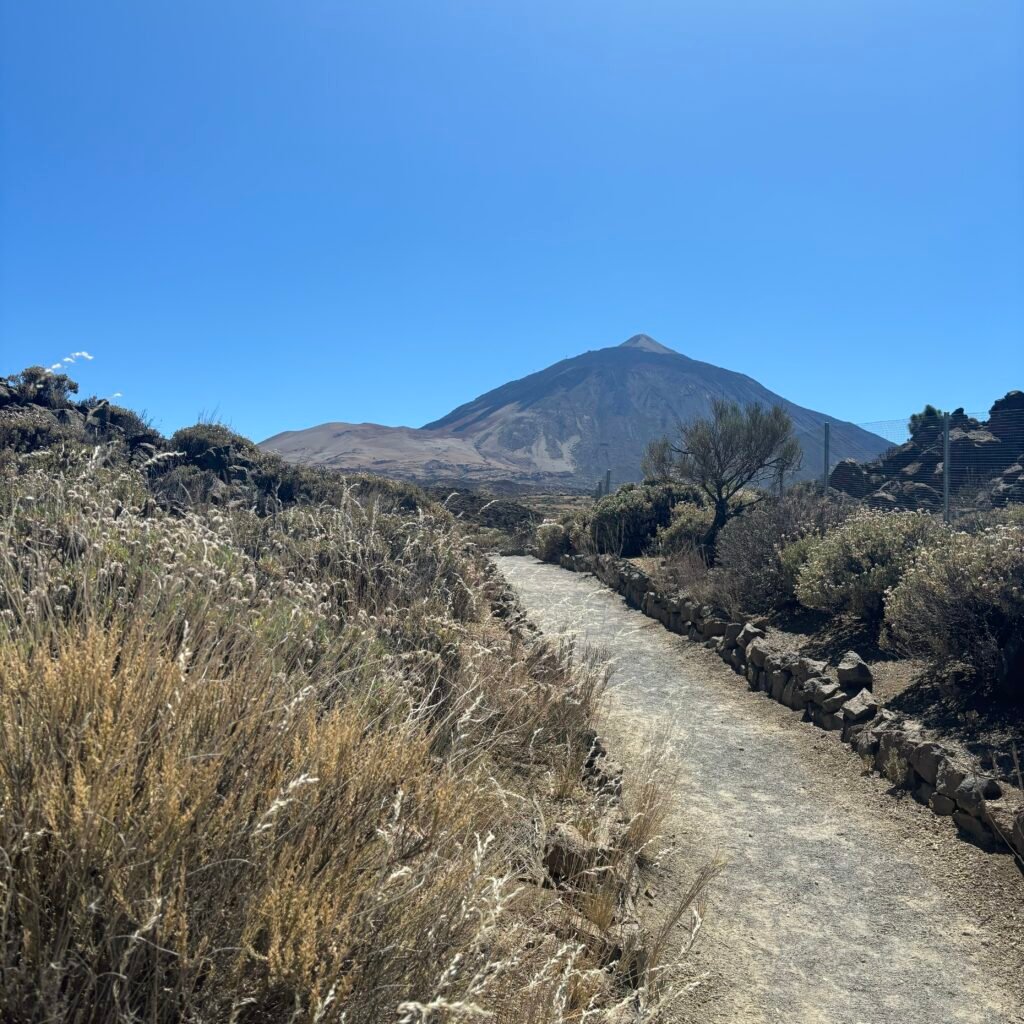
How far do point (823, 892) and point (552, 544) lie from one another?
17657mm

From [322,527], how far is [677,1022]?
411 cm

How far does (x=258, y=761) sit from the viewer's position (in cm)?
213

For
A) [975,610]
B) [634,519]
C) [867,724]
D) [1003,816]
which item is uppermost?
[634,519]

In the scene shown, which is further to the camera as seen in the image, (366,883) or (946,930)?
(946,930)

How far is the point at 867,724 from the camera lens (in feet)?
19.6

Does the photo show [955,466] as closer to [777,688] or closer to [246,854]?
[777,688]

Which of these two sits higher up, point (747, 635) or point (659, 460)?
point (659, 460)

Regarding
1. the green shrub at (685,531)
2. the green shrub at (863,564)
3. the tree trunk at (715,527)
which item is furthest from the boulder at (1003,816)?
the green shrub at (685,531)

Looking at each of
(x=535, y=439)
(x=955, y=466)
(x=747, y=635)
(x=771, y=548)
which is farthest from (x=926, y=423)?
(x=535, y=439)

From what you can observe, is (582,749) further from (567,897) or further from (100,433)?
(100,433)

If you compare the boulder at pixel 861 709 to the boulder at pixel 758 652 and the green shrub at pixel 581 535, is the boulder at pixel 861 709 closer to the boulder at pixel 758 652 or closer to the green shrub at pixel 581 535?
the boulder at pixel 758 652

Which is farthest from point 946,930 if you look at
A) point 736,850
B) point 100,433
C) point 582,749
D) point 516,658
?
point 100,433

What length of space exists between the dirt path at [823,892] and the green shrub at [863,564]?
7.72 feet

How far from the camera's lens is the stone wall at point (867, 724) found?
4441mm
